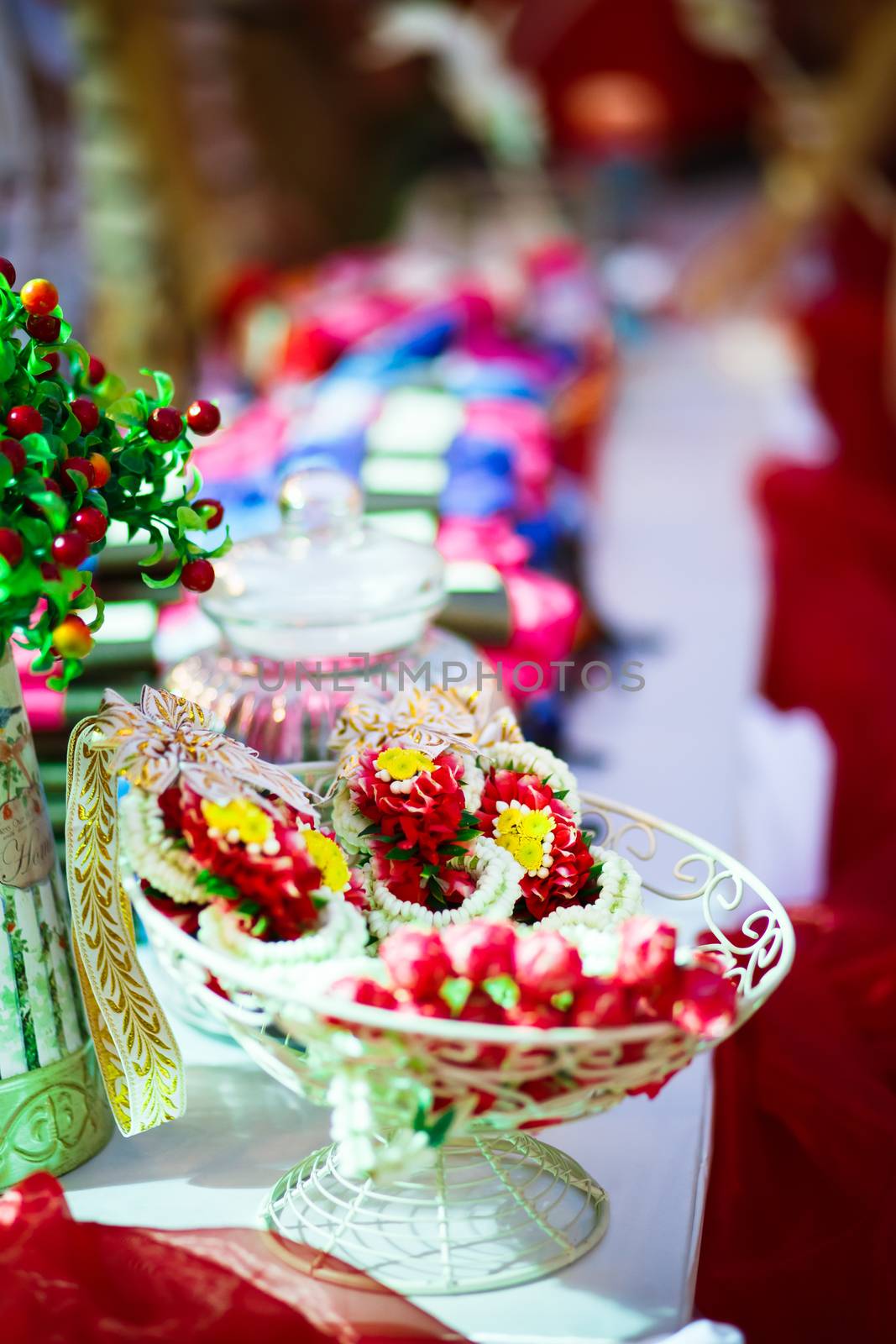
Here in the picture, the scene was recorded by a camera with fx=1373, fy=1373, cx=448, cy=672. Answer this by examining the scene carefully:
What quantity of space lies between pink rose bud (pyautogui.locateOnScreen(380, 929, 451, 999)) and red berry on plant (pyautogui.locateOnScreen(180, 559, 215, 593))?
197mm

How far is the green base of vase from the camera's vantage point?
0.60 metres

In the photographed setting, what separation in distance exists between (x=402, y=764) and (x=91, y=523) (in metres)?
0.16

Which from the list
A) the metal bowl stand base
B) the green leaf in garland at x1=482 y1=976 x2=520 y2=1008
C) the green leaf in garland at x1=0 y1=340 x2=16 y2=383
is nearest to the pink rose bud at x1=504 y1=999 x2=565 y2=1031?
the green leaf in garland at x1=482 y1=976 x2=520 y2=1008

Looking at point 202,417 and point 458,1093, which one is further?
point 202,417

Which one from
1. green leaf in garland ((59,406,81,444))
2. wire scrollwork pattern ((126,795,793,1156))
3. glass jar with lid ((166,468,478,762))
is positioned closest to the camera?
wire scrollwork pattern ((126,795,793,1156))

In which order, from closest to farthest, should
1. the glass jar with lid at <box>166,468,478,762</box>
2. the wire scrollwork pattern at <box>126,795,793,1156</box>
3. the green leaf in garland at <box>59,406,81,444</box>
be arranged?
the wire scrollwork pattern at <box>126,795,793,1156</box>, the green leaf in garland at <box>59,406,81,444</box>, the glass jar with lid at <box>166,468,478,762</box>

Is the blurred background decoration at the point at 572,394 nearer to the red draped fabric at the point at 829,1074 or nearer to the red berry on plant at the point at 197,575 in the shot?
the red draped fabric at the point at 829,1074

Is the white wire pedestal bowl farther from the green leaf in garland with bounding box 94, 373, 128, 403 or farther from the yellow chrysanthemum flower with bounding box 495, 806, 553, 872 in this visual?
the green leaf in garland with bounding box 94, 373, 128, 403

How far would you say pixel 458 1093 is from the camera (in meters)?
0.48

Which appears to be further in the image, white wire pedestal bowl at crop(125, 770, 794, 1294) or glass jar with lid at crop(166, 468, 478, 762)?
glass jar with lid at crop(166, 468, 478, 762)

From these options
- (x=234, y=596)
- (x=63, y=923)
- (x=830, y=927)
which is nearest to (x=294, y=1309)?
(x=63, y=923)

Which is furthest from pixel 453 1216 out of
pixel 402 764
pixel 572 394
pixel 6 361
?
pixel 572 394

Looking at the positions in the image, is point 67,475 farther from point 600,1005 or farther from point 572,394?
point 572,394

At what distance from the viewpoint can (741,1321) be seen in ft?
2.00
